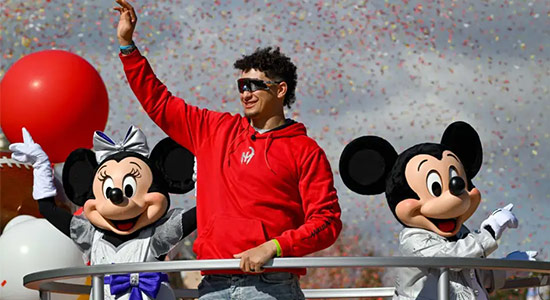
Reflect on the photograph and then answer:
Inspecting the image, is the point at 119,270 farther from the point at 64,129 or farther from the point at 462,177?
the point at 64,129

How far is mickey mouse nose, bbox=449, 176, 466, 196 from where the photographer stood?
430cm

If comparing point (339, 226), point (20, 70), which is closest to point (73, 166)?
point (20, 70)

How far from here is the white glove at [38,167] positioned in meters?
4.98

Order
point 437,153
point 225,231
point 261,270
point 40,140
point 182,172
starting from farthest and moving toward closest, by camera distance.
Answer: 1. point 40,140
2. point 182,172
3. point 437,153
4. point 225,231
5. point 261,270

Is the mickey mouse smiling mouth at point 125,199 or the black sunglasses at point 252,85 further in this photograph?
the mickey mouse smiling mouth at point 125,199

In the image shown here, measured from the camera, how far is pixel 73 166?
502 cm

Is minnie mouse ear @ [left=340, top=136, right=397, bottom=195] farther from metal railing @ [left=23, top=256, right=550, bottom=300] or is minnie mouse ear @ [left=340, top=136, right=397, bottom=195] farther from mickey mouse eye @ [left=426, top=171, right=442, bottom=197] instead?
metal railing @ [left=23, top=256, right=550, bottom=300]

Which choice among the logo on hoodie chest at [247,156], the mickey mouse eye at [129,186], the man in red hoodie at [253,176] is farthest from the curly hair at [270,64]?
the mickey mouse eye at [129,186]

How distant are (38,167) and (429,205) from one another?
200 cm

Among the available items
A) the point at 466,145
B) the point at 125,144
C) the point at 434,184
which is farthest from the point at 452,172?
the point at 125,144

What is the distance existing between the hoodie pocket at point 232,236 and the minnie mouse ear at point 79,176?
5.71 ft

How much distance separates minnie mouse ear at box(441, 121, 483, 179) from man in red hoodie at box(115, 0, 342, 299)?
137 cm

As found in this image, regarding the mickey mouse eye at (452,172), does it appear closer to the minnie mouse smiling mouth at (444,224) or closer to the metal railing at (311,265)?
the minnie mouse smiling mouth at (444,224)

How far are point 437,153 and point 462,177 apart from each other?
6.2 inches
